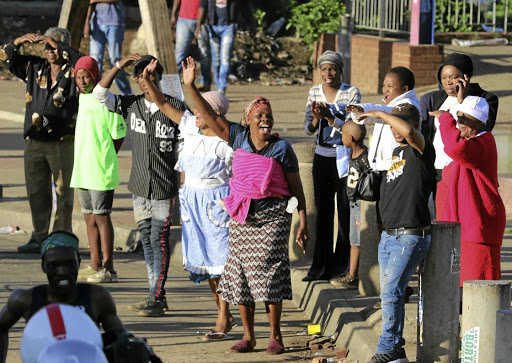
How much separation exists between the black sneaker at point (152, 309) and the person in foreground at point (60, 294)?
359 cm

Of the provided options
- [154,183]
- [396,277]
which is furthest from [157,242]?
[396,277]

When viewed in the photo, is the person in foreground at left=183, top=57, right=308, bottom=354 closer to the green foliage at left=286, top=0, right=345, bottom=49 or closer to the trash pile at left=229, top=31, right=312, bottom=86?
the trash pile at left=229, top=31, right=312, bottom=86

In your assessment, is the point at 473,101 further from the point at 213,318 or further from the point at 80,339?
the point at 80,339

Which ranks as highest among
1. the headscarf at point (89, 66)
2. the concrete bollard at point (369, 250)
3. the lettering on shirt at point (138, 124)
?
the headscarf at point (89, 66)

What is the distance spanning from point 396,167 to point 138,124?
247 cm

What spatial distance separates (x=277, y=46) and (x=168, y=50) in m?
13.0

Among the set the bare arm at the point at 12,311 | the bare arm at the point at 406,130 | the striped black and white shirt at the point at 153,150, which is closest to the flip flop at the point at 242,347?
the striped black and white shirt at the point at 153,150

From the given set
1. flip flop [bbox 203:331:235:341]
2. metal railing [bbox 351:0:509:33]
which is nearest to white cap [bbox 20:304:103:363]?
flip flop [bbox 203:331:235:341]

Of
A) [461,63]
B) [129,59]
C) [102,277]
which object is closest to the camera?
[461,63]

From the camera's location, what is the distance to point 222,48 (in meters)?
17.2

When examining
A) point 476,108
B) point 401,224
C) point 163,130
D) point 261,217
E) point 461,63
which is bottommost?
point 261,217

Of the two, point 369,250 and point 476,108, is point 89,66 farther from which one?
point 476,108

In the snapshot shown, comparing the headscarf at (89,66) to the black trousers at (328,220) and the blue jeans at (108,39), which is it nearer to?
the black trousers at (328,220)

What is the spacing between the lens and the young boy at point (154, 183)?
327 inches
